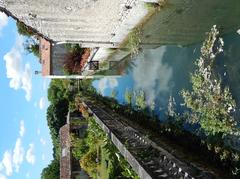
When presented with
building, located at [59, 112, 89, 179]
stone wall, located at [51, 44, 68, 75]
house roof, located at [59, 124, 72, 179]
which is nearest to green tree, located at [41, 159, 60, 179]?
house roof, located at [59, 124, 72, 179]

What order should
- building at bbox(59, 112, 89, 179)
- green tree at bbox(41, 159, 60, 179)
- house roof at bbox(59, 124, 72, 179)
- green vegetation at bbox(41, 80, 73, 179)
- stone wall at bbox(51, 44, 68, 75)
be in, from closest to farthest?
1. stone wall at bbox(51, 44, 68, 75)
2. building at bbox(59, 112, 89, 179)
3. house roof at bbox(59, 124, 72, 179)
4. green vegetation at bbox(41, 80, 73, 179)
5. green tree at bbox(41, 159, 60, 179)

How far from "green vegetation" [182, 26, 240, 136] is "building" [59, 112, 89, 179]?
49.9 ft

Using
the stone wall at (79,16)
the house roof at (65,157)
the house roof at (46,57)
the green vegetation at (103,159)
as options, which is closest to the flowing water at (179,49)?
the stone wall at (79,16)

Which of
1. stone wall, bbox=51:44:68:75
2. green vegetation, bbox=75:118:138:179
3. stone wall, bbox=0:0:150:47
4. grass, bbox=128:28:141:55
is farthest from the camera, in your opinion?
stone wall, bbox=51:44:68:75

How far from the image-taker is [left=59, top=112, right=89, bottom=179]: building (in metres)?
27.1

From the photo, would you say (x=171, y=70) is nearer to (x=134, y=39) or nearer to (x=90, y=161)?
(x=134, y=39)

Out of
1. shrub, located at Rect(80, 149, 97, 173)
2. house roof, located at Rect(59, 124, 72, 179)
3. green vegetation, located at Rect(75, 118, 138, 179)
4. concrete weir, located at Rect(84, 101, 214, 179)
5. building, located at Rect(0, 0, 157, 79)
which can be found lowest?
house roof, located at Rect(59, 124, 72, 179)

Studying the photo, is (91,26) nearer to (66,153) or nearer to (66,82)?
(66,153)

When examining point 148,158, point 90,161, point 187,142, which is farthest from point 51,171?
point 148,158

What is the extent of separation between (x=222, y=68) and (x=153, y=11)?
226 cm

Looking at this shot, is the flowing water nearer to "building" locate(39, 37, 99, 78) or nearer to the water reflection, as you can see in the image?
the water reflection

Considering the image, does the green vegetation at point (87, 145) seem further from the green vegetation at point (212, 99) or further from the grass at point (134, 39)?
the grass at point (134, 39)

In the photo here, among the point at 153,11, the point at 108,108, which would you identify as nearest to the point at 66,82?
the point at 108,108

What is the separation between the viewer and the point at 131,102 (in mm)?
20047
